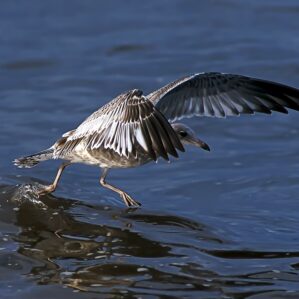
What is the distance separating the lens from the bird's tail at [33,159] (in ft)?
32.1

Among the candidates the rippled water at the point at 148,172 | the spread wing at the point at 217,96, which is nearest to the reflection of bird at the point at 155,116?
the spread wing at the point at 217,96

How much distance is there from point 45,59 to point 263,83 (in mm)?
5893

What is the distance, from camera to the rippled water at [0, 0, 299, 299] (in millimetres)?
7809

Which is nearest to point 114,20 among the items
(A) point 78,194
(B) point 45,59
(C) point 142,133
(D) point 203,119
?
(B) point 45,59

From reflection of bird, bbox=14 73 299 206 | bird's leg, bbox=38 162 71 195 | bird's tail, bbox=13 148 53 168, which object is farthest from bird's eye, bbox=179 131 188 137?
bird's tail, bbox=13 148 53 168

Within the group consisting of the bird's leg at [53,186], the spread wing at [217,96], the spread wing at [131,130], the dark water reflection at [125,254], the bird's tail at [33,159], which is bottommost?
the dark water reflection at [125,254]

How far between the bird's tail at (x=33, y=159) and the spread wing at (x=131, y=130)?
783 mm

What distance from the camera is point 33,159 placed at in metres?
9.92

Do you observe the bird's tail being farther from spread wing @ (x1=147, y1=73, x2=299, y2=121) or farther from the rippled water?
spread wing @ (x1=147, y1=73, x2=299, y2=121)

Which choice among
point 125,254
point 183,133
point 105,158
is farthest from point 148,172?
point 125,254

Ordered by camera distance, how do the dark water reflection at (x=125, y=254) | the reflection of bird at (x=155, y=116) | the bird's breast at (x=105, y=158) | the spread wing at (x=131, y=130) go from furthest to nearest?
the bird's breast at (x=105, y=158) → the reflection of bird at (x=155, y=116) → the spread wing at (x=131, y=130) → the dark water reflection at (x=125, y=254)

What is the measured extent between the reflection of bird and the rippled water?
1.66 ft

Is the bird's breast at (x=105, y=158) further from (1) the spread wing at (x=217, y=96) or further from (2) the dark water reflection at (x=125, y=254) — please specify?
(1) the spread wing at (x=217, y=96)

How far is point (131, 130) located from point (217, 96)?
75.2 inches
